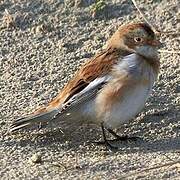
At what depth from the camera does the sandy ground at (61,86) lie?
5.95 metres

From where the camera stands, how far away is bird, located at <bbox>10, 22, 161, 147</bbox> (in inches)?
247

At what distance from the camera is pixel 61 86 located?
731 cm

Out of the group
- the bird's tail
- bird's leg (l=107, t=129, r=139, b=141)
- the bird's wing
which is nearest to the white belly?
bird's leg (l=107, t=129, r=139, b=141)

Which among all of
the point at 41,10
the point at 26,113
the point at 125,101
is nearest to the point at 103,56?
the point at 125,101

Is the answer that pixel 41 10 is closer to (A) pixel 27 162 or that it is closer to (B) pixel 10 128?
(B) pixel 10 128

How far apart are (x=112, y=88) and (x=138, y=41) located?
542 mm

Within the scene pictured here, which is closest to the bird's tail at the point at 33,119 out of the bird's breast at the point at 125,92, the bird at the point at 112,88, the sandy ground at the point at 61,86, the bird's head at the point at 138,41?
the bird at the point at 112,88

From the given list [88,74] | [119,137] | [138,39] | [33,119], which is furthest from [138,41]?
[33,119]

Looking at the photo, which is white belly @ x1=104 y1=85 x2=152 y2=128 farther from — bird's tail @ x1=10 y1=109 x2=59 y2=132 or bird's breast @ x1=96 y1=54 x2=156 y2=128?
bird's tail @ x1=10 y1=109 x2=59 y2=132

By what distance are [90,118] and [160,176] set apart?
0.94 meters

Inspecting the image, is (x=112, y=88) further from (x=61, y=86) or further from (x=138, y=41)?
(x=61, y=86)

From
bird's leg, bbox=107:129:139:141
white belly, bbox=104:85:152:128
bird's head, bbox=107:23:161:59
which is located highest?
bird's head, bbox=107:23:161:59

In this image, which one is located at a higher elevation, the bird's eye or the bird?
the bird's eye

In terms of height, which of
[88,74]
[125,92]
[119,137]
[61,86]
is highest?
[88,74]
